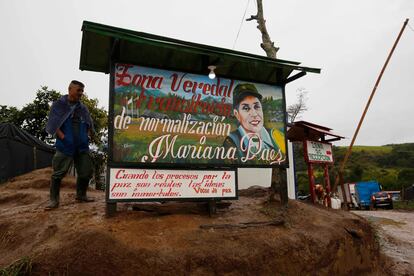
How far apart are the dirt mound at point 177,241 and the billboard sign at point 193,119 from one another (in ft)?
3.48

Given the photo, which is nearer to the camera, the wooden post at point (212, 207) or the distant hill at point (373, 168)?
the wooden post at point (212, 207)

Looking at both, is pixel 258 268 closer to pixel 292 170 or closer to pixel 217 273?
pixel 217 273

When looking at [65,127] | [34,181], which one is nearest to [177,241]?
[65,127]

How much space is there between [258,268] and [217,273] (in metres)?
0.75

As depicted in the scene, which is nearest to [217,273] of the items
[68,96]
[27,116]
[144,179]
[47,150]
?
[144,179]

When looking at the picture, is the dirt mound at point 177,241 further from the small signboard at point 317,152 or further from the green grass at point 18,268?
the small signboard at point 317,152

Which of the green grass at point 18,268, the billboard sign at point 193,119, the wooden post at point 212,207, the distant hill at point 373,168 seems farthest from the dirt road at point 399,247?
the distant hill at point 373,168

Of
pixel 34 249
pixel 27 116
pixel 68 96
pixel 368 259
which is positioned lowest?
pixel 368 259

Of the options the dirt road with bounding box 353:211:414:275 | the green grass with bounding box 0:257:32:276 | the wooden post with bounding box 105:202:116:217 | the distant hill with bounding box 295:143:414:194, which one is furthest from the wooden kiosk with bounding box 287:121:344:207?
the distant hill with bounding box 295:143:414:194

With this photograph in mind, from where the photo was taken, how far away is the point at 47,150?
49.1ft

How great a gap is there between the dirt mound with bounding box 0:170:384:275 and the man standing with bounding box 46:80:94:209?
0.62 m

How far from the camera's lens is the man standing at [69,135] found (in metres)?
6.11

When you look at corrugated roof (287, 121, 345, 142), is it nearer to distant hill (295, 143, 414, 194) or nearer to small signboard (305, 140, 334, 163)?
small signboard (305, 140, 334, 163)

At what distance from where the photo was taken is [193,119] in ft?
21.8
